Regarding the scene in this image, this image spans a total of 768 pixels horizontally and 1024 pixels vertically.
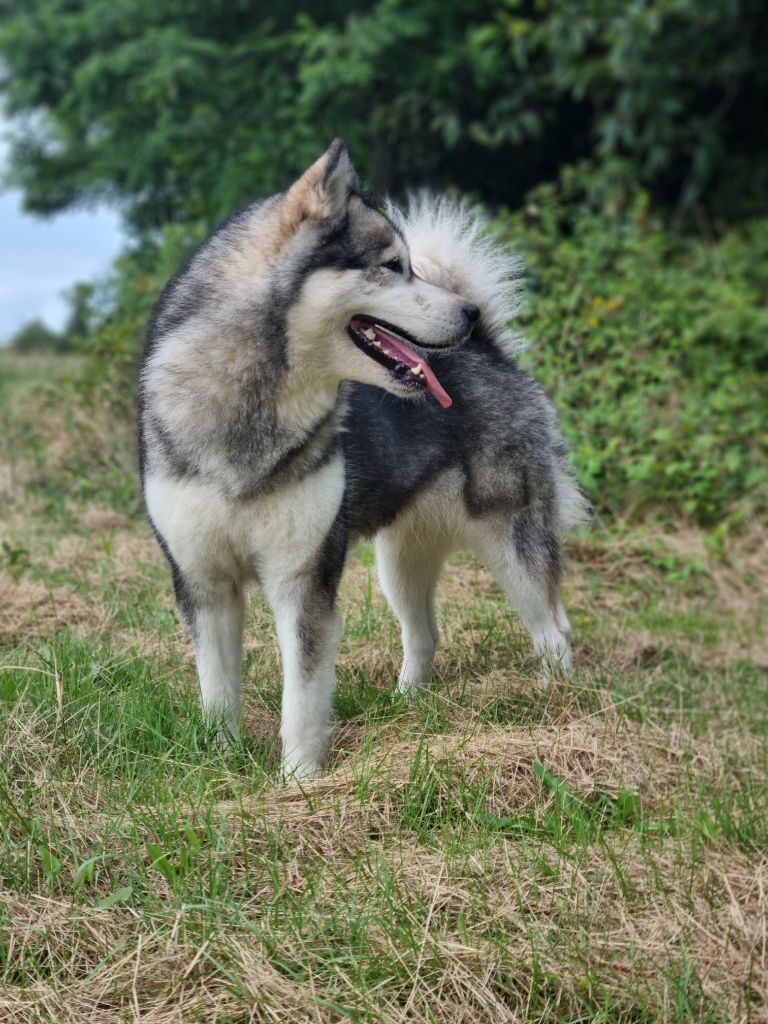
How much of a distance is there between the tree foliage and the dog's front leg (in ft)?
25.6

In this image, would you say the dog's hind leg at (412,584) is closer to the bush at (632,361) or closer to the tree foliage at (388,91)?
the bush at (632,361)

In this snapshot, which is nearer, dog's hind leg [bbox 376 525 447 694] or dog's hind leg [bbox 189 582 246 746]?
dog's hind leg [bbox 189 582 246 746]

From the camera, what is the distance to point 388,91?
13211 millimetres

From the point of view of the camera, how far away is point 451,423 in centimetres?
423

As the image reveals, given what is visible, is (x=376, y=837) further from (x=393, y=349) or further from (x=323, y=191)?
(x=323, y=191)

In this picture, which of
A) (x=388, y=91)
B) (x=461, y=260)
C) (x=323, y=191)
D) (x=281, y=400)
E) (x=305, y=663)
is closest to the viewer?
(x=323, y=191)

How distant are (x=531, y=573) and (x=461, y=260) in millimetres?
1160

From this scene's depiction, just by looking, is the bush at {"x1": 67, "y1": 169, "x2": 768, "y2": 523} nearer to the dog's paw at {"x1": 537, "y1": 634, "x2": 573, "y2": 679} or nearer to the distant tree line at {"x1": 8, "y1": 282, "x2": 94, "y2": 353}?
the dog's paw at {"x1": 537, "y1": 634, "x2": 573, "y2": 679}

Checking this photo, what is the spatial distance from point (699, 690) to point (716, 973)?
2.23 metres

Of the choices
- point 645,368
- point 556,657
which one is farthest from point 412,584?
point 645,368

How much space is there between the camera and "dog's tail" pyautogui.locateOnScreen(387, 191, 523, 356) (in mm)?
4246

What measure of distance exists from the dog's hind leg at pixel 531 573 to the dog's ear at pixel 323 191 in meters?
1.48

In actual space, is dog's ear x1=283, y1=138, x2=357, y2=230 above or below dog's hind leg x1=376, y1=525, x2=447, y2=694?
above

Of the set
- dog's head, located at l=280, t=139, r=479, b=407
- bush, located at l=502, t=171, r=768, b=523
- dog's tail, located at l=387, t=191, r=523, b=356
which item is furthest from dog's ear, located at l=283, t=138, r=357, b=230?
bush, located at l=502, t=171, r=768, b=523
